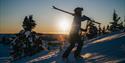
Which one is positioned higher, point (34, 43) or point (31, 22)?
point (31, 22)

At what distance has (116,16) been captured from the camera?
3103 inches

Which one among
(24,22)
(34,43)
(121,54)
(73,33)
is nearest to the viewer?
(121,54)

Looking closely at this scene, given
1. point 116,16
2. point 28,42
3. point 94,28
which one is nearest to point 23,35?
point 28,42

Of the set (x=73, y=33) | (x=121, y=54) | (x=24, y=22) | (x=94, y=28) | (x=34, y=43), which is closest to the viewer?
(x=121, y=54)

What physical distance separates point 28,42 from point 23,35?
1243mm

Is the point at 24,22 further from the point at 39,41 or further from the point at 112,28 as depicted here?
the point at 112,28

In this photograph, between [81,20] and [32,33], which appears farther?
[32,33]

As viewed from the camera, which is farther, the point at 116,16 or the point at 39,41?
the point at 116,16

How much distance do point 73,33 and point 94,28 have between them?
66392 mm

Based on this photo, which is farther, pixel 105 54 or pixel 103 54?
pixel 103 54

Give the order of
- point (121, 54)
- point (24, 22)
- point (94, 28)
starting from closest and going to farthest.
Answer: point (121, 54) → point (24, 22) → point (94, 28)

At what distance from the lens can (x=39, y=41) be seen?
109ft

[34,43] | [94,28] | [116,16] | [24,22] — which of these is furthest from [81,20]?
[116,16]

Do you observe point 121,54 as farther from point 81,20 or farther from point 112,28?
point 112,28
